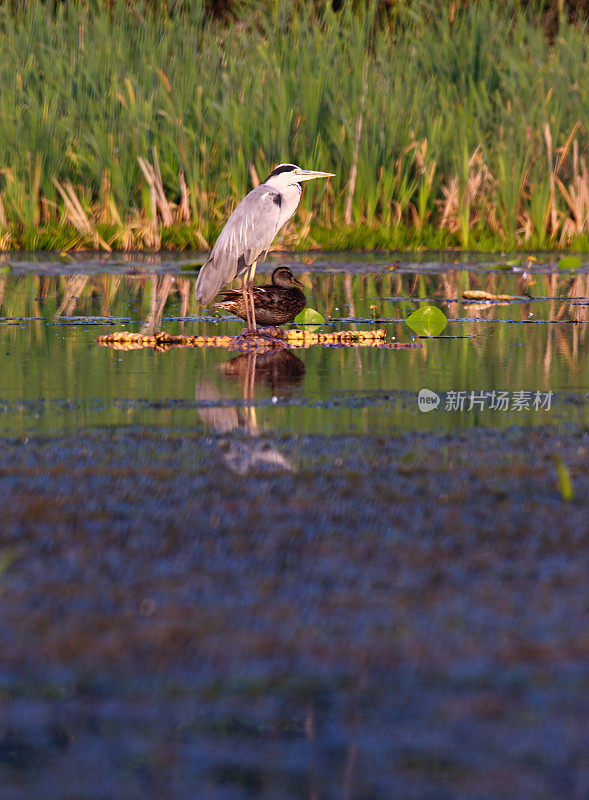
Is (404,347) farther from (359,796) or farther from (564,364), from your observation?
(359,796)

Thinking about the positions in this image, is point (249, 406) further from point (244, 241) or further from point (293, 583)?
point (244, 241)

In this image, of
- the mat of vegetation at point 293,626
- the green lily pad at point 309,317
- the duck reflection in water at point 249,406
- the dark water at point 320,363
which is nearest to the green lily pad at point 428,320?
the dark water at point 320,363

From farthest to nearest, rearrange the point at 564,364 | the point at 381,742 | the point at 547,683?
the point at 564,364 → the point at 547,683 → the point at 381,742

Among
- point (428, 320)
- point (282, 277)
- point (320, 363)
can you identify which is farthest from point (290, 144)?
point (320, 363)

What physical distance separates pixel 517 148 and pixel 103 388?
856 centimetres

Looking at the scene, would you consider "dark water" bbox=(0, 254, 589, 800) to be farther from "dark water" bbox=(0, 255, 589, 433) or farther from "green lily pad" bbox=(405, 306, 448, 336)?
"green lily pad" bbox=(405, 306, 448, 336)

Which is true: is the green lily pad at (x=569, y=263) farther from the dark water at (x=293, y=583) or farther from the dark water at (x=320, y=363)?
the dark water at (x=293, y=583)

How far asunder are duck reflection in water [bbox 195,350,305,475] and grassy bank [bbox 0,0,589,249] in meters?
6.36

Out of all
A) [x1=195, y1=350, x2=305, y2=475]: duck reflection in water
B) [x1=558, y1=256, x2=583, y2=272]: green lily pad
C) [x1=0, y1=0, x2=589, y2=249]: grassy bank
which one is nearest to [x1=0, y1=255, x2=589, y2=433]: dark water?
[x1=195, y1=350, x2=305, y2=475]: duck reflection in water

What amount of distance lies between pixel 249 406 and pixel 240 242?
320 cm

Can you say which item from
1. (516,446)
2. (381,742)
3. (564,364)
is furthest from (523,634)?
(564,364)

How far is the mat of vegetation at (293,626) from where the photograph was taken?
8.44 ft

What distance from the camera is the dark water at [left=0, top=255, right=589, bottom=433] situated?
601 centimetres

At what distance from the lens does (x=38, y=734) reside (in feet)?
8.86
